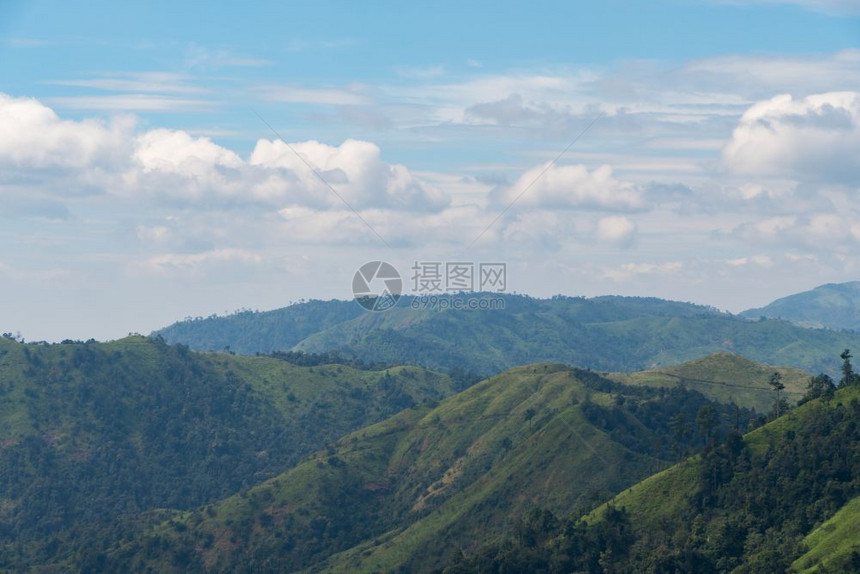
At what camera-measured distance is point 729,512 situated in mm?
170875

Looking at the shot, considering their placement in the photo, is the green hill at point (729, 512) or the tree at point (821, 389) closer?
the green hill at point (729, 512)

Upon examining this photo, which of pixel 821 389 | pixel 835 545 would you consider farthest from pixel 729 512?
pixel 821 389

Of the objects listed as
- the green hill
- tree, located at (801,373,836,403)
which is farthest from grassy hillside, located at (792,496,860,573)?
tree, located at (801,373,836,403)

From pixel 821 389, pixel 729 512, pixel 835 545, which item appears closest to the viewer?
pixel 835 545

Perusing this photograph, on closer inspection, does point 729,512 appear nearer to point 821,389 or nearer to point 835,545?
point 835,545

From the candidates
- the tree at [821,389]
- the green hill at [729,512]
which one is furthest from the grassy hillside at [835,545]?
the tree at [821,389]

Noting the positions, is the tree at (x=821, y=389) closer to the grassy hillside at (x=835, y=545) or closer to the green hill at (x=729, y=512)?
the green hill at (x=729, y=512)

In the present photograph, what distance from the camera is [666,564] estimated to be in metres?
158

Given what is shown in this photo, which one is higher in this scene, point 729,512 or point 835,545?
point 835,545

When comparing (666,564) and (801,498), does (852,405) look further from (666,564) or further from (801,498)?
(666,564)

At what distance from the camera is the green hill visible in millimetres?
157000

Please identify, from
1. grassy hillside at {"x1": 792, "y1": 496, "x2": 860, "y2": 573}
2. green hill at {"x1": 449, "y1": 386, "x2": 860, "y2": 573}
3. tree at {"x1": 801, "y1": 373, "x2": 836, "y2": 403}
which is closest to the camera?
grassy hillside at {"x1": 792, "y1": 496, "x2": 860, "y2": 573}

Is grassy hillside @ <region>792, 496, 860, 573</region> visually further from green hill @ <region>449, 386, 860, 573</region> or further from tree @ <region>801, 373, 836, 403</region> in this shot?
tree @ <region>801, 373, 836, 403</region>

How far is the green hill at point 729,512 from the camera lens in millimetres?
157000
